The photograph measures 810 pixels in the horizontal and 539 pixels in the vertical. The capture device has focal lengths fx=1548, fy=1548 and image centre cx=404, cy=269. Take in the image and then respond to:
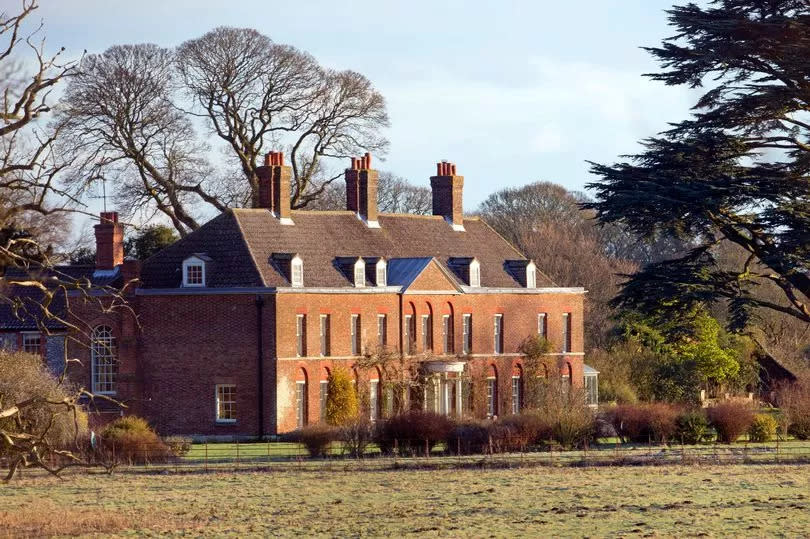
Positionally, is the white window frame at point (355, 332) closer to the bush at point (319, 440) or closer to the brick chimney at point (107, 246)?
the brick chimney at point (107, 246)

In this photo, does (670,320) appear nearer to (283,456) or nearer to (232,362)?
(283,456)

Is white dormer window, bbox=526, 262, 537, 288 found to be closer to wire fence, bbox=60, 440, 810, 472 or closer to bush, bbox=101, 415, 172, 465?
wire fence, bbox=60, 440, 810, 472

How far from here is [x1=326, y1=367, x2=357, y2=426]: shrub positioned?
53875 mm

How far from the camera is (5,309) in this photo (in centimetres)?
5553

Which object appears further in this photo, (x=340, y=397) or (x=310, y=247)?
(x=310, y=247)

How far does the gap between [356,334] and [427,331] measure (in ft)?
13.5

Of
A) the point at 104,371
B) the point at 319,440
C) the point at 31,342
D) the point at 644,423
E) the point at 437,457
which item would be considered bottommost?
the point at 437,457

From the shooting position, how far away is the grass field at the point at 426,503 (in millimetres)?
26219

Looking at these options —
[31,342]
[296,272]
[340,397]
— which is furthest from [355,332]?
[31,342]

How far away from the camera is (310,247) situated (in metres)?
57.5

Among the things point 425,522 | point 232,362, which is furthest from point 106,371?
point 425,522

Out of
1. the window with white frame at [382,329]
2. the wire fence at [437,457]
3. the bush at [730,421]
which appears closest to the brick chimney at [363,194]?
the window with white frame at [382,329]

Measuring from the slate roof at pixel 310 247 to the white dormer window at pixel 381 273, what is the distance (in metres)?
1.11

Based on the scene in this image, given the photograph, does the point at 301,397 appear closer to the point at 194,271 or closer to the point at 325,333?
the point at 325,333
